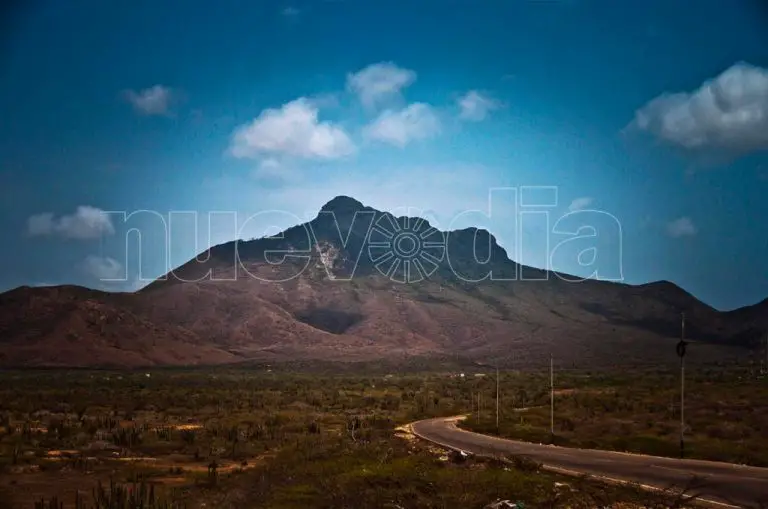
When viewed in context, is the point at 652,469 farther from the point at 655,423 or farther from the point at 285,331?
the point at 285,331

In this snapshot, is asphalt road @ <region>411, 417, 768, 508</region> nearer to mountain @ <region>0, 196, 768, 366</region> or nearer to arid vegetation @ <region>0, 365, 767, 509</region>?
arid vegetation @ <region>0, 365, 767, 509</region>

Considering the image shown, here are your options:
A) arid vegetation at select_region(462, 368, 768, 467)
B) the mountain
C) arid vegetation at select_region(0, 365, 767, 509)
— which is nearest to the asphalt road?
arid vegetation at select_region(0, 365, 767, 509)

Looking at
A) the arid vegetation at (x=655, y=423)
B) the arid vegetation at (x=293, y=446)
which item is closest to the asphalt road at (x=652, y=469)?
the arid vegetation at (x=293, y=446)

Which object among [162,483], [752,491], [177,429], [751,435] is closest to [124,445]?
[177,429]

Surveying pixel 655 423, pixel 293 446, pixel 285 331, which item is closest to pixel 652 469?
pixel 655 423

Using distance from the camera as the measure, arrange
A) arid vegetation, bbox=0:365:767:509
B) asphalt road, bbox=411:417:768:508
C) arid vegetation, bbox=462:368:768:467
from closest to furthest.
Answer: asphalt road, bbox=411:417:768:508 < arid vegetation, bbox=0:365:767:509 < arid vegetation, bbox=462:368:768:467

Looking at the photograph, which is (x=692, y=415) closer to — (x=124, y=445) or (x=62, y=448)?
(x=124, y=445)
